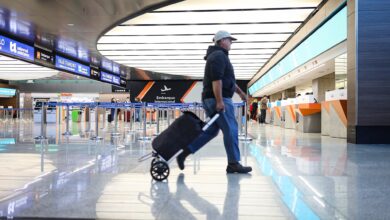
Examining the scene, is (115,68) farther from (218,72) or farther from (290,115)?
(218,72)

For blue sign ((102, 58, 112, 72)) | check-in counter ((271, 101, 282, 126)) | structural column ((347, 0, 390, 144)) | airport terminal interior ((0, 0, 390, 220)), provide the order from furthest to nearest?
blue sign ((102, 58, 112, 72)) → check-in counter ((271, 101, 282, 126)) → structural column ((347, 0, 390, 144)) → airport terminal interior ((0, 0, 390, 220))

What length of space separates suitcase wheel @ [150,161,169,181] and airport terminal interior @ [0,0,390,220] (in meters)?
0.01

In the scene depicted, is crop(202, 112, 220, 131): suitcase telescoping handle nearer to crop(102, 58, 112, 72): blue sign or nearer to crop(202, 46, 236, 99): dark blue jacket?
crop(202, 46, 236, 99): dark blue jacket

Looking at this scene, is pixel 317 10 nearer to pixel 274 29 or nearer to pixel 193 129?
pixel 274 29

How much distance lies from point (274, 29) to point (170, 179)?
10.4 m

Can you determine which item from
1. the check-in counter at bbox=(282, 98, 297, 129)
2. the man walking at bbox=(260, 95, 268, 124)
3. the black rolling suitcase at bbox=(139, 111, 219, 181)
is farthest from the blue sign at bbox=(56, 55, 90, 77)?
the black rolling suitcase at bbox=(139, 111, 219, 181)

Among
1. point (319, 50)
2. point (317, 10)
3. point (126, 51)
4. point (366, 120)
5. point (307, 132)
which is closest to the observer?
point (366, 120)

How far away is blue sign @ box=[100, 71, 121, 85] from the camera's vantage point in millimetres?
26075

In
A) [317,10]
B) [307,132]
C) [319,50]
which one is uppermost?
[317,10]

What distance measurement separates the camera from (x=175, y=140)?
4047mm

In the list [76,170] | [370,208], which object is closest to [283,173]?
[370,208]

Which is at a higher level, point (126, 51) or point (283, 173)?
point (126, 51)

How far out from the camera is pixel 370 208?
2.88 m

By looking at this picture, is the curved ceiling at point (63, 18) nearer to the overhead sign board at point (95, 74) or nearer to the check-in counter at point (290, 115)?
the overhead sign board at point (95, 74)
